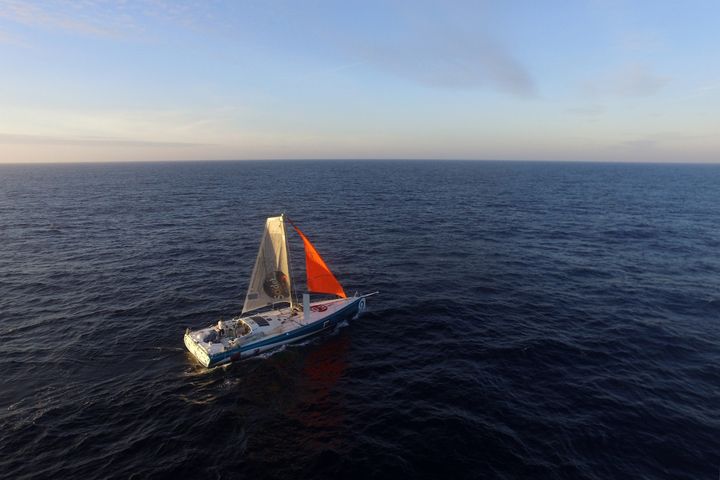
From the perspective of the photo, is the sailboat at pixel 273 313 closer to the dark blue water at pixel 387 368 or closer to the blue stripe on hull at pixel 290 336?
the blue stripe on hull at pixel 290 336

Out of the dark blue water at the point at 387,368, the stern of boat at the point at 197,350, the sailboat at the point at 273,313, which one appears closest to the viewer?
the dark blue water at the point at 387,368

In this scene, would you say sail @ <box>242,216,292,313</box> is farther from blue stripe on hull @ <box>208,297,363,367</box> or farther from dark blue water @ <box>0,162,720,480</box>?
dark blue water @ <box>0,162,720,480</box>

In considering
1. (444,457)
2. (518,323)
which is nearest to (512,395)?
(444,457)

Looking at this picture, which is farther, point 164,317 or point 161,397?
point 164,317

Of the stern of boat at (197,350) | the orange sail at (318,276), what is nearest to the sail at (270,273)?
the orange sail at (318,276)

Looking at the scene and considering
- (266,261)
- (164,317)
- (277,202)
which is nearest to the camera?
(266,261)

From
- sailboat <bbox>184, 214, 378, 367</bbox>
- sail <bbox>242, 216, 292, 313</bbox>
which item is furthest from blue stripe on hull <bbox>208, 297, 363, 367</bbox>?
sail <bbox>242, 216, 292, 313</bbox>

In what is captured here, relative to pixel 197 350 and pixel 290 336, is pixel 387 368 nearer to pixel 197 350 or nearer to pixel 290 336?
pixel 290 336

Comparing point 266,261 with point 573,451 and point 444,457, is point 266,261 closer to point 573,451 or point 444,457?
point 444,457
